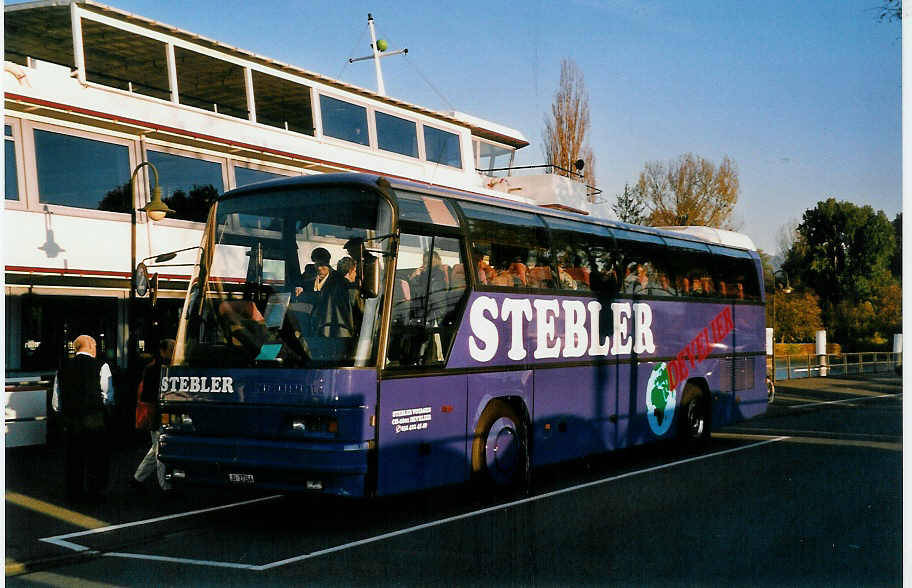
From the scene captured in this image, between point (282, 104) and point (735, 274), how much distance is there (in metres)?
9.45

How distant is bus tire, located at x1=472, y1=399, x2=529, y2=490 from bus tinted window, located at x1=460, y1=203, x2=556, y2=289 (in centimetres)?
135

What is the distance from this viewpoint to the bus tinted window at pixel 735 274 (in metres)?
15.2

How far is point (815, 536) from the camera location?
796 centimetres

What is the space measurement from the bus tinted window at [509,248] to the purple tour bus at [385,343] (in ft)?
0.08

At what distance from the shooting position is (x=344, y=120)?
20.6 metres

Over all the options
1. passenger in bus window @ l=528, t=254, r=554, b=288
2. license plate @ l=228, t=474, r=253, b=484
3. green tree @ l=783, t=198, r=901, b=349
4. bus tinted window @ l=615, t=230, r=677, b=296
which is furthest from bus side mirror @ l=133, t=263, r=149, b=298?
green tree @ l=783, t=198, r=901, b=349

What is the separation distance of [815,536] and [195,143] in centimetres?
1262

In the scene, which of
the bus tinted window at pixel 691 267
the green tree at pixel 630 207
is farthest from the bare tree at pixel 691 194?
the bus tinted window at pixel 691 267

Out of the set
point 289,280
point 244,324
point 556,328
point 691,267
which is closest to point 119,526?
point 244,324

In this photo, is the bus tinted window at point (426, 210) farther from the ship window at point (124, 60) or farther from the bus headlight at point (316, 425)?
the ship window at point (124, 60)

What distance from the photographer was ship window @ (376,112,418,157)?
2164 cm

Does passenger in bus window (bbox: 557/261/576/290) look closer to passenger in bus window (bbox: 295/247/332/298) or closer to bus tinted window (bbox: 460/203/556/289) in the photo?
bus tinted window (bbox: 460/203/556/289)

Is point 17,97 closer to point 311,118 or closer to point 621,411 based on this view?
point 311,118

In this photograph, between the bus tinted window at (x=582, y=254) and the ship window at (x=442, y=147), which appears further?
the ship window at (x=442, y=147)
